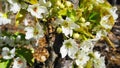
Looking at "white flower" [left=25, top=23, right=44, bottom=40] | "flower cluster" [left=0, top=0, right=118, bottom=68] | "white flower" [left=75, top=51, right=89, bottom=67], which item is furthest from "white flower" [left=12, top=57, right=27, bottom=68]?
"white flower" [left=75, top=51, right=89, bottom=67]

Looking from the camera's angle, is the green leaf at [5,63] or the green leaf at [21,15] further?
the green leaf at [5,63]

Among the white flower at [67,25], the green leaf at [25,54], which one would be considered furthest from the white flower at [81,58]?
the green leaf at [25,54]

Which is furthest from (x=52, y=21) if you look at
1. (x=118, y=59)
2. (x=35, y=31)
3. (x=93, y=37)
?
(x=118, y=59)

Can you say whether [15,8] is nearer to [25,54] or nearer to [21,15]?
[21,15]

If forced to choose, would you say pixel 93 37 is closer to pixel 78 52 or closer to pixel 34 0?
pixel 78 52

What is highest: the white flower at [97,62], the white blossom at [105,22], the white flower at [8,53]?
the white blossom at [105,22]

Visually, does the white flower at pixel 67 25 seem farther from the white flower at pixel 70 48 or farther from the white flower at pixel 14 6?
the white flower at pixel 14 6

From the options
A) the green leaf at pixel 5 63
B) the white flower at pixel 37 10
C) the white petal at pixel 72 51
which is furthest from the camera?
the green leaf at pixel 5 63
